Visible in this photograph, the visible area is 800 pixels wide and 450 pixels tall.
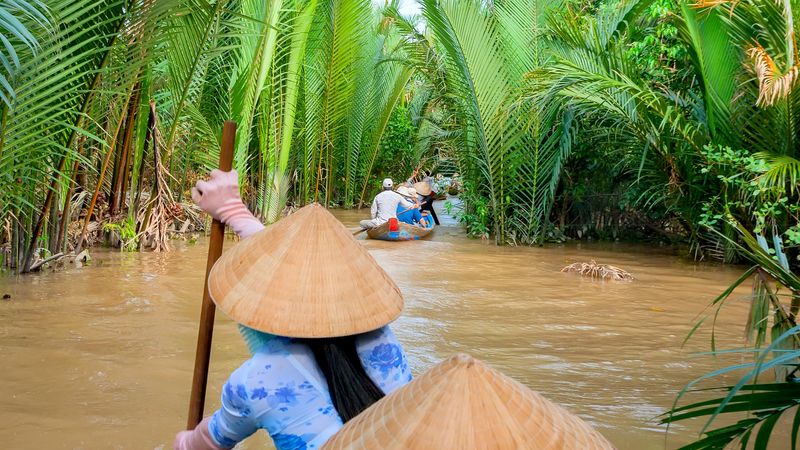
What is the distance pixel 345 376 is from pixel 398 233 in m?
9.40

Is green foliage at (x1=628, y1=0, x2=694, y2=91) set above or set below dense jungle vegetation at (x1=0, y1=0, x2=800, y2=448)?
above

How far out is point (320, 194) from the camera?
15.0 meters

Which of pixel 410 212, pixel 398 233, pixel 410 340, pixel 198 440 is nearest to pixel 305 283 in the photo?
pixel 198 440

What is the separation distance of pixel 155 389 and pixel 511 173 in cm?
757

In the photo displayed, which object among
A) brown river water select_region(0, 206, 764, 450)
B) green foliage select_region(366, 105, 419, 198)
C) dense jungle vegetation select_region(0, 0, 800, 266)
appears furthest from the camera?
green foliage select_region(366, 105, 419, 198)

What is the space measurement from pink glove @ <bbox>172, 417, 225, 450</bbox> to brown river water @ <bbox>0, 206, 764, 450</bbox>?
1.31 meters

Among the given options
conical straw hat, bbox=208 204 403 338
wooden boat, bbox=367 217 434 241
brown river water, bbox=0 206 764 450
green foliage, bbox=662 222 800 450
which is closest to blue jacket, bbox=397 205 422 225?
wooden boat, bbox=367 217 434 241

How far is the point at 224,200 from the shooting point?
2.33 meters

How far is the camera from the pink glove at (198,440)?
1.97 meters

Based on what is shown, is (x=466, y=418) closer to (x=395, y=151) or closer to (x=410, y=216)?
(x=410, y=216)

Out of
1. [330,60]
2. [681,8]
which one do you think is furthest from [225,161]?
[330,60]

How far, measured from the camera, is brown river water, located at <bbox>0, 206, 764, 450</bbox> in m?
3.59

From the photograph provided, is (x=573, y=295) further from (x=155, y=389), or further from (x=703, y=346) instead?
(x=155, y=389)

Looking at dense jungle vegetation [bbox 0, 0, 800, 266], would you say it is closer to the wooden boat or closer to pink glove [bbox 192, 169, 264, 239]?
the wooden boat
